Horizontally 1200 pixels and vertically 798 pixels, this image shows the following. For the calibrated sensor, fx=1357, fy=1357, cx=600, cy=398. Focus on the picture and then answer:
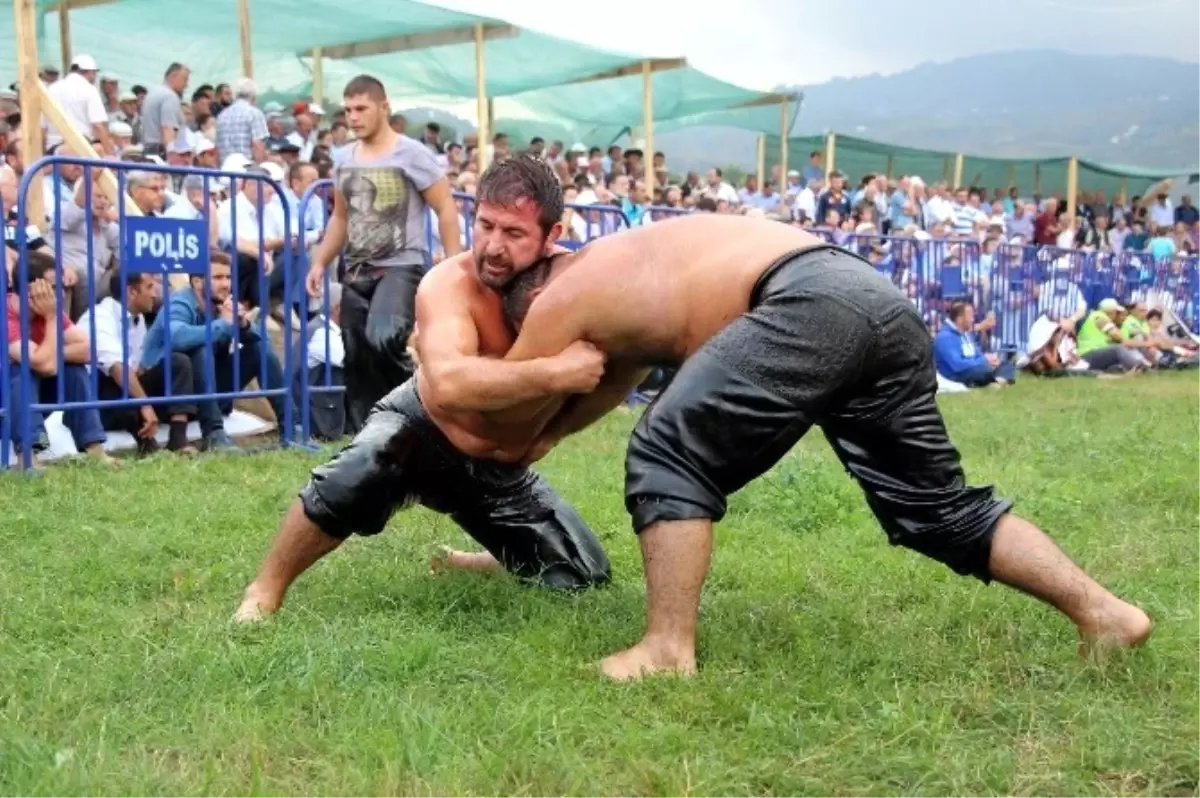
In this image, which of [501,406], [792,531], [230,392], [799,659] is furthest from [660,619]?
[230,392]

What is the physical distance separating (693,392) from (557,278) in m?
0.44

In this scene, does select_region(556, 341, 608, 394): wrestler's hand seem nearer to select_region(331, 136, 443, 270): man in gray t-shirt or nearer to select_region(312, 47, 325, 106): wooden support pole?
select_region(331, 136, 443, 270): man in gray t-shirt

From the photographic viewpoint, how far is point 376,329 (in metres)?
6.75

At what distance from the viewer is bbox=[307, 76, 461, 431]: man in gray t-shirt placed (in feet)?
22.5

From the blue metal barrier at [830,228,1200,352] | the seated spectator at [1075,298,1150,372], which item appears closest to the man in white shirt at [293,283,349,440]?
the blue metal barrier at [830,228,1200,352]

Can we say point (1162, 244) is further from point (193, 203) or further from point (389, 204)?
point (389, 204)

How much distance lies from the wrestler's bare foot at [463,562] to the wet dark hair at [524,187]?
1354mm

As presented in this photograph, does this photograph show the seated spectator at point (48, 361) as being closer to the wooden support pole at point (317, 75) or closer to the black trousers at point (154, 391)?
the black trousers at point (154, 391)

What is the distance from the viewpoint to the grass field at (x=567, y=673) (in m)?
2.59

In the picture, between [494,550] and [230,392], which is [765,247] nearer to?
[494,550]

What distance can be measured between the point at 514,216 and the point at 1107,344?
46.3 ft

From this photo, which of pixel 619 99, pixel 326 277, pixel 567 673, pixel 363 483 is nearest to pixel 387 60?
pixel 619 99

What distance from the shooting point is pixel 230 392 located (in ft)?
25.3

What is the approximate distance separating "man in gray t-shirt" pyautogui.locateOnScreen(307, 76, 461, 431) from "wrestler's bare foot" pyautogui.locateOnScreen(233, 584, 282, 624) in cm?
303
